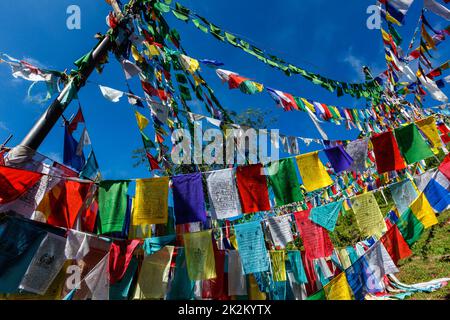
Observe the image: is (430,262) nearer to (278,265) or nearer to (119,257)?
(278,265)

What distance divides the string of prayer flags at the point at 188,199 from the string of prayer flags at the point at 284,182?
4.10ft

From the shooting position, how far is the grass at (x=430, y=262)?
8016 mm

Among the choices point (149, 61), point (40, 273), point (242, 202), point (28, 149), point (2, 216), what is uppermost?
point (149, 61)

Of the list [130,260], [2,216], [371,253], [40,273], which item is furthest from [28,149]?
[371,253]

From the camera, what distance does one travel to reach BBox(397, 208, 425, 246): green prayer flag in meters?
4.77

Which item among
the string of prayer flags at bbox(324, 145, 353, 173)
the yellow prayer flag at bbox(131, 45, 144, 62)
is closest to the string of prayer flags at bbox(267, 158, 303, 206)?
the string of prayer flags at bbox(324, 145, 353, 173)

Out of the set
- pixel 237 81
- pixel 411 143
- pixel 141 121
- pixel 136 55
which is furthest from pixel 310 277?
pixel 136 55

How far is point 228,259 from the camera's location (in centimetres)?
527

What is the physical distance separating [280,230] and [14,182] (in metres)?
4.18

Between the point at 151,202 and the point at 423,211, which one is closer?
the point at 151,202

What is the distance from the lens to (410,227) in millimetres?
4812

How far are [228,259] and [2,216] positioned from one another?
3.50 meters
